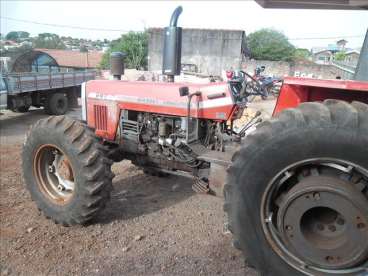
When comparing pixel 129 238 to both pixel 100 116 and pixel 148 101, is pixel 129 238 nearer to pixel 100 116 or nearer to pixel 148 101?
pixel 148 101

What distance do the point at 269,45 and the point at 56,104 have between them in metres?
42.8

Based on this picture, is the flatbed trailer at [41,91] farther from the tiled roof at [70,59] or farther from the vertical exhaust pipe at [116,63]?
the tiled roof at [70,59]

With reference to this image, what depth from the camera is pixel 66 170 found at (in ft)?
13.4

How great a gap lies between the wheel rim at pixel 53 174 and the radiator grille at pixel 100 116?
633mm

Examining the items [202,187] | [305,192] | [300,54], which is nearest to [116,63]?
[202,187]

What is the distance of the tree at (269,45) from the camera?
4919cm

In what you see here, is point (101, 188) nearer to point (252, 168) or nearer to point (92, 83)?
point (92, 83)

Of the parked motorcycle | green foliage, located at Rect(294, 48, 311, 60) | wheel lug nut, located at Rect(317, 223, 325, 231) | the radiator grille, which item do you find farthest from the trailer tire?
green foliage, located at Rect(294, 48, 311, 60)

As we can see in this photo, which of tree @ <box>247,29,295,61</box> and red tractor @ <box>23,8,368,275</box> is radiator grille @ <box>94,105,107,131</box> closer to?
red tractor @ <box>23,8,368,275</box>

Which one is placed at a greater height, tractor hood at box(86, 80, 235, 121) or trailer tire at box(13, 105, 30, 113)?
tractor hood at box(86, 80, 235, 121)

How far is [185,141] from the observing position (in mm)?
3879

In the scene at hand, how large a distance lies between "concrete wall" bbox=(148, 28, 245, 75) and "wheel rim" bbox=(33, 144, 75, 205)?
23.3 metres

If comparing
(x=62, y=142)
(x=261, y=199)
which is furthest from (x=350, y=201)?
(x=62, y=142)

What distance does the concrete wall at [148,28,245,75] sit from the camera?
2706 cm
